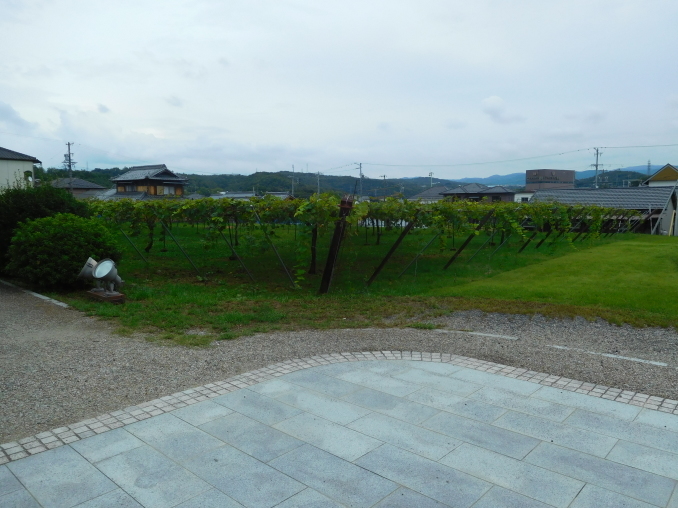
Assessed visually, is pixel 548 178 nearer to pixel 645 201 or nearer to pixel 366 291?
pixel 645 201

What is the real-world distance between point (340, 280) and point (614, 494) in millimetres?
8732

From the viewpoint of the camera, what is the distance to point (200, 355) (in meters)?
5.87

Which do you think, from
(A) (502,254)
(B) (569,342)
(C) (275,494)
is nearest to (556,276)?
(A) (502,254)

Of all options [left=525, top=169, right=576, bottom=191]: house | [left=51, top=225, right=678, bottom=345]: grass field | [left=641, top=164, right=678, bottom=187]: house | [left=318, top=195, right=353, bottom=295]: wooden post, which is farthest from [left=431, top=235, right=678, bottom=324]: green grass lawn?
[left=525, top=169, right=576, bottom=191]: house

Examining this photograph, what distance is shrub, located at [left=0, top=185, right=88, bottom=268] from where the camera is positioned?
11.1 metres

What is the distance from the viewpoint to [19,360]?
5625mm

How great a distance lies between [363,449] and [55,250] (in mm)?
8192

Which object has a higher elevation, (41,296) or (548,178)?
(548,178)

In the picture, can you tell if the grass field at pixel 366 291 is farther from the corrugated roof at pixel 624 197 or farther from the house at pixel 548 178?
the house at pixel 548 178

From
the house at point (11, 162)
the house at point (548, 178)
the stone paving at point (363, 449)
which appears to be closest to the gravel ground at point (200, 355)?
the stone paving at point (363, 449)

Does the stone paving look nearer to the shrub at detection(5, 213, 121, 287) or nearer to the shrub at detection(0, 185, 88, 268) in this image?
the shrub at detection(5, 213, 121, 287)

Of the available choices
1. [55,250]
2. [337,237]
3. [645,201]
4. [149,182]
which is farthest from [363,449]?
[149,182]

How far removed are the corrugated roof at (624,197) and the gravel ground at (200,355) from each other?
2428 centimetres

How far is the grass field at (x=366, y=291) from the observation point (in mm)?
7648
